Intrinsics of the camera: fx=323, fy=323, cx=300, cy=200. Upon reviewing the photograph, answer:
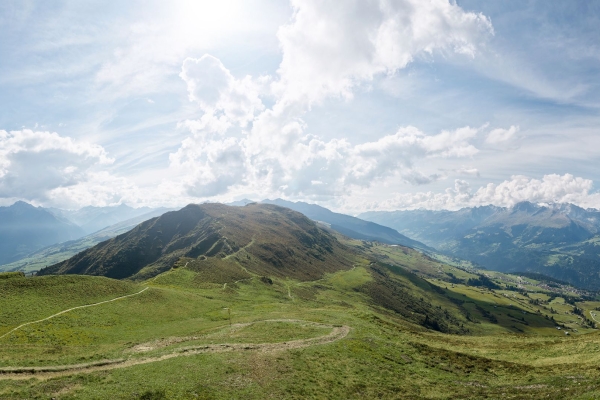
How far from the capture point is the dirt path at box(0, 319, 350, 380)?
35.8 meters

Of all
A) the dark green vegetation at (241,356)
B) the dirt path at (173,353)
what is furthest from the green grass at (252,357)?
the dirt path at (173,353)

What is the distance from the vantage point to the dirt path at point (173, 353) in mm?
35781

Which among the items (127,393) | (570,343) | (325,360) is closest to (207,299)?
(325,360)

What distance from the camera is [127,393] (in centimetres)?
3194

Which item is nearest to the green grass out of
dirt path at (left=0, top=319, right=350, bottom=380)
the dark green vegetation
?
the dark green vegetation

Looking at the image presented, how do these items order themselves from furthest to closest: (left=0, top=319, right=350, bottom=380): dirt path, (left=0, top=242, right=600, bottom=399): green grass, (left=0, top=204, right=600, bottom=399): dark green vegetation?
1. (left=0, top=319, right=350, bottom=380): dirt path
2. (left=0, top=204, right=600, bottom=399): dark green vegetation
3. (left=0, top=242, right=600, bottom=399): green grass

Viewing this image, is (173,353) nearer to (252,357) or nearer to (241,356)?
(241,356)

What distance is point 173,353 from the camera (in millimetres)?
45031

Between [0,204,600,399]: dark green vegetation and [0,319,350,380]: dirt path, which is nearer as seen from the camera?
[0,204,600,399]: dark green vegetation

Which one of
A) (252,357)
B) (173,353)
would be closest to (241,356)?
(252,357)

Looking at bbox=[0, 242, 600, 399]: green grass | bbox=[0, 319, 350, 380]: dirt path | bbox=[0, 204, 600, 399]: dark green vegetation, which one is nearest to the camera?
bbox=[0, 242, 600, 399]: green grass

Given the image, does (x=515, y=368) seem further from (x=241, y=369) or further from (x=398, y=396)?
(x=241, y=369)

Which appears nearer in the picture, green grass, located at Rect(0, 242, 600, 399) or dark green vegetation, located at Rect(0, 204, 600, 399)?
green grass, located at Rect(0, 242, 600, 399)

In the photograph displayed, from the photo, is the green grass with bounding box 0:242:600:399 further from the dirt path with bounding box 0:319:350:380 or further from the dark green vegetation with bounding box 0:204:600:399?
the dirt path with bounding box 0:319:350:380
